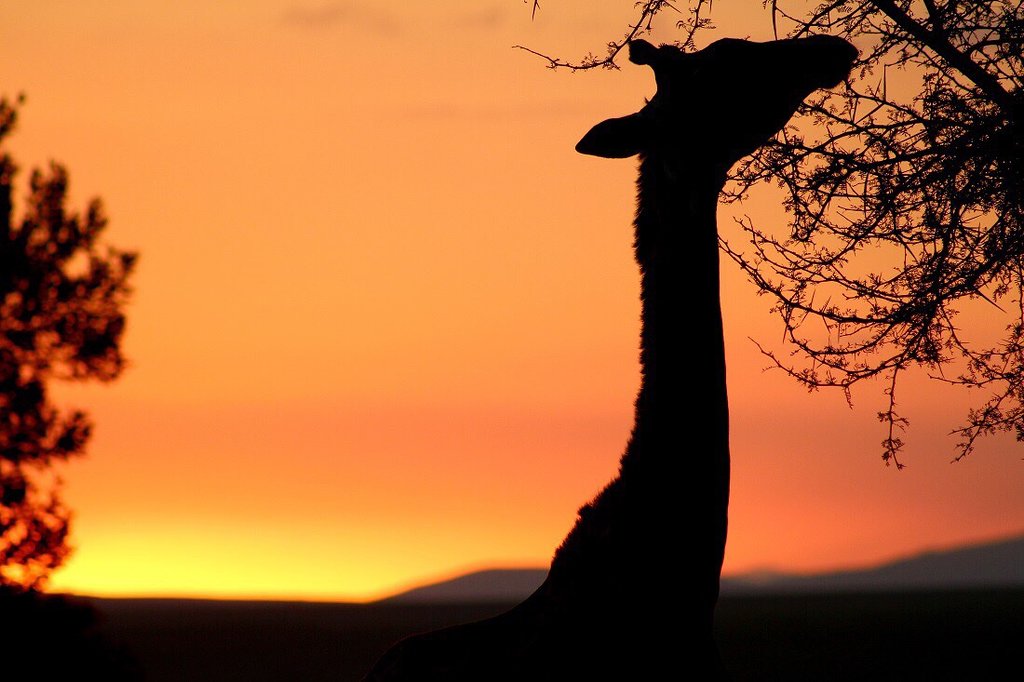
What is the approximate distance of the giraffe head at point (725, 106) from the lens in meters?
6.82

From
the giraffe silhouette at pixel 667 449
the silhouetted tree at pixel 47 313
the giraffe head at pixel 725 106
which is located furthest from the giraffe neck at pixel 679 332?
the silhouetted tree at pixel 47 313

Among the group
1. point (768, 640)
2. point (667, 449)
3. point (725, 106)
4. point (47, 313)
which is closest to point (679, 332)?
point (667, 449)

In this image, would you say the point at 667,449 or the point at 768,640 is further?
the point at 768,640

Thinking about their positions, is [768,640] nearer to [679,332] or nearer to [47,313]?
[47,313]

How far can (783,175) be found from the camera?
417 inches

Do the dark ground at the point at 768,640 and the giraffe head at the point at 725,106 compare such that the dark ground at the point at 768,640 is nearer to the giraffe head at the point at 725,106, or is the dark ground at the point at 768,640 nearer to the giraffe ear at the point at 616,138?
the giraffe ear at the point at 616,138

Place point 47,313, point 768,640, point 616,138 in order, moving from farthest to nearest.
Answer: point 768,640 < point 47,313 < point 616,138

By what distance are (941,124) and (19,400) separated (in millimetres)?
12893

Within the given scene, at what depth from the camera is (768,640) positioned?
45.7 m

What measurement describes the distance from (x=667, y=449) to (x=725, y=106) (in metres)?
1.96

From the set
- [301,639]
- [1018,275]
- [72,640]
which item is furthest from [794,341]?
[301,639]

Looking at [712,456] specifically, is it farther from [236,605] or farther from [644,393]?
[236,605]

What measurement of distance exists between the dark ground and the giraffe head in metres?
14.9

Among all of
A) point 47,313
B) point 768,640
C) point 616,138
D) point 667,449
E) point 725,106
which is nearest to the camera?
point 667,449
